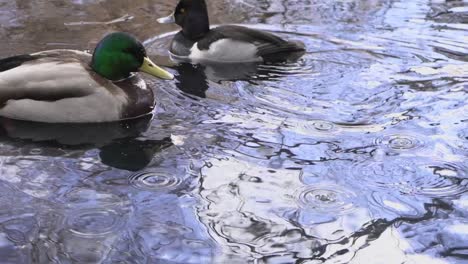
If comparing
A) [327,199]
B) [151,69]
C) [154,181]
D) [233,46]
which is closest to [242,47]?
[233,46]

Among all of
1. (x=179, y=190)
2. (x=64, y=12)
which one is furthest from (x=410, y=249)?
(x=64, y=12)

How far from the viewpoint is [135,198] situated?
412cm

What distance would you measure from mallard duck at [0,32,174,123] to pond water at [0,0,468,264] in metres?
0.10

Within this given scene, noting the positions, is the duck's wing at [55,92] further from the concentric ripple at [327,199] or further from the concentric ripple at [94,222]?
the concentric ripple at [327,199]

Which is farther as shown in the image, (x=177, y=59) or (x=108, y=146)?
(x=177, y=59)

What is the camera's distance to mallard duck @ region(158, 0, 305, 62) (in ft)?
21.6

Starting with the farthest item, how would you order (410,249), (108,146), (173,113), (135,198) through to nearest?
(173,113), (108,146), (135,198), (410,249)

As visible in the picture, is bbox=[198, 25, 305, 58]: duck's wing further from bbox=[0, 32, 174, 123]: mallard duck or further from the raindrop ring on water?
the raindrop ring on water

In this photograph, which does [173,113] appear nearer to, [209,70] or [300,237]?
[209,70]

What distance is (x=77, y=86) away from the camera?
500 centimetres

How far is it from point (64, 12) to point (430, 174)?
470cm

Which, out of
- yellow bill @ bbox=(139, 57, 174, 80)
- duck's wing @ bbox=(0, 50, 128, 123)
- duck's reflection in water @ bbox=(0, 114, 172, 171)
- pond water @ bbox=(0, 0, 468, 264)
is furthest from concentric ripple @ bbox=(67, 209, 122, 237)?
yellow bill @ bbox=(139, 57, 174, 80)

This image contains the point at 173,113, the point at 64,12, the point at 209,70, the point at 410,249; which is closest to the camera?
the point at 410,249

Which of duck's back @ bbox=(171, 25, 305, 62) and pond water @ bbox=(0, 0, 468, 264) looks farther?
duck's back @ bbox=(171, 25, 305, 62)
